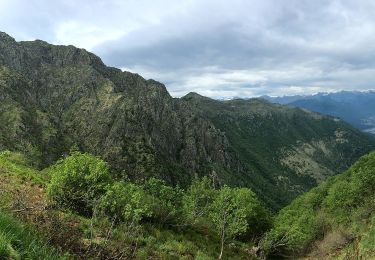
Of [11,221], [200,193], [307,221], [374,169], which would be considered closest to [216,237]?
[200,193]

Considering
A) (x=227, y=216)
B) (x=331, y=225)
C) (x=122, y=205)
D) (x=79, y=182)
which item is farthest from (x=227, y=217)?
(x=331, y=225)

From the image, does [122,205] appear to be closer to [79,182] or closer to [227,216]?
[79,182]

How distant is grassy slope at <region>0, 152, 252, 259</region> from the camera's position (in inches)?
321

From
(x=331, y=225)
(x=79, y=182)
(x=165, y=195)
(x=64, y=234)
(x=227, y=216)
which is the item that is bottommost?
(x=331, y=225)

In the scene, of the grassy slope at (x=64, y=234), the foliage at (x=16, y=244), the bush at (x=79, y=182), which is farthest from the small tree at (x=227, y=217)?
the foliage at (x=16, y=244)

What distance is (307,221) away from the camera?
81938 mm

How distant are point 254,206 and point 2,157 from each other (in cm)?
4673

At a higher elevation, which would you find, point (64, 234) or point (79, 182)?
point (64, 234)

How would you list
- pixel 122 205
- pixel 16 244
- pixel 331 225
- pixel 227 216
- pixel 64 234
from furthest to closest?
pixel 331 225
pixel 227 216
pixel 122 205
pixel 64 234
pixel 16 244

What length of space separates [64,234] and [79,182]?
1454 cm

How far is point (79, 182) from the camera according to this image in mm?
25953

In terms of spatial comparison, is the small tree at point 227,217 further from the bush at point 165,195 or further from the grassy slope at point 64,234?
the bush at point 165,195

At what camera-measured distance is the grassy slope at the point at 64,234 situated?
8156 mm

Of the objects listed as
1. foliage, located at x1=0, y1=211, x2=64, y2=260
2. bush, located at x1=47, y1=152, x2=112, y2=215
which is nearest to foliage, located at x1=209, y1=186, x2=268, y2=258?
bush, located at x1=47, y1=152, x2=112, y2=215
